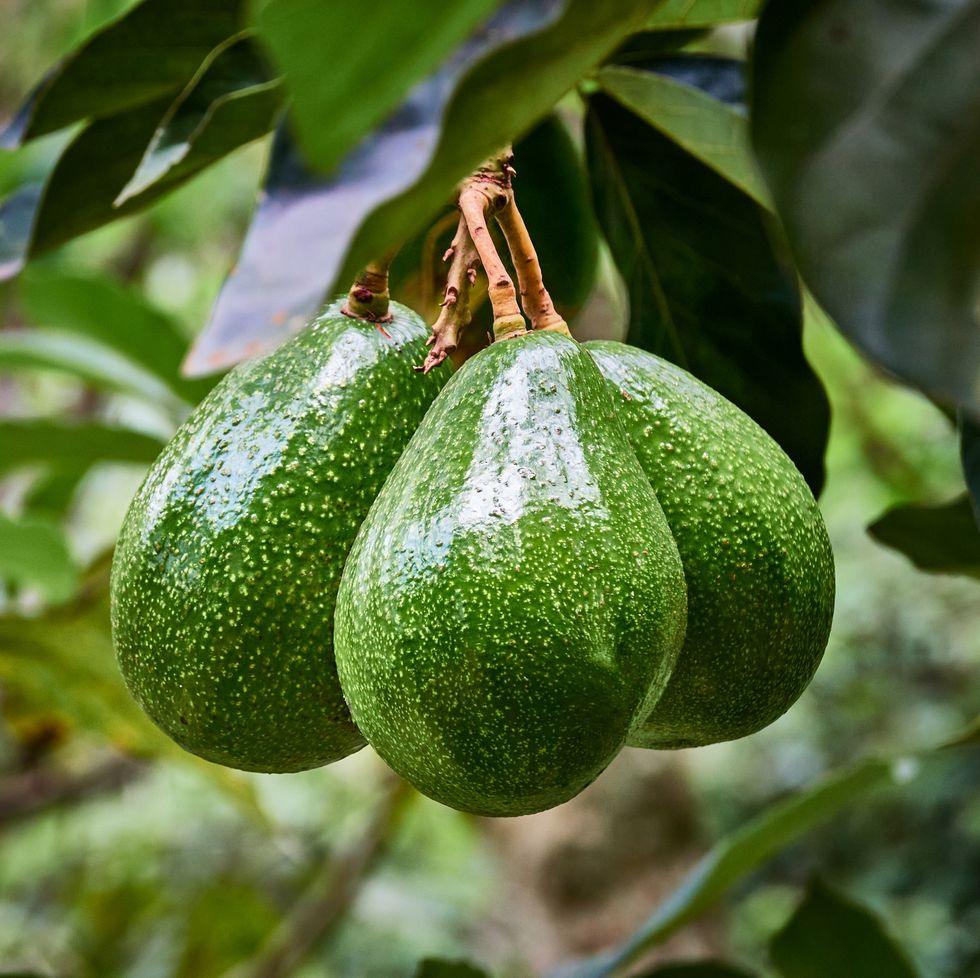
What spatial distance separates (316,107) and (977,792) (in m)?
5.04

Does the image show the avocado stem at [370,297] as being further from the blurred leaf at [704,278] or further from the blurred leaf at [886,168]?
the blurred leaf at [886,168]

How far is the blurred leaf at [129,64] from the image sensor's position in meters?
0.78

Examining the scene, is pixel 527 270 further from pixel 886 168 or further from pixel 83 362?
pixel 83 362

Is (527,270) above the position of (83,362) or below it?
above

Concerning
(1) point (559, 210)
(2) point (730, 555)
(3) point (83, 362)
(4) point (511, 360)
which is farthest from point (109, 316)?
(2) point (730, 555)

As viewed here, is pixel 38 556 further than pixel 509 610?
Yes

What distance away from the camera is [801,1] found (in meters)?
0.55

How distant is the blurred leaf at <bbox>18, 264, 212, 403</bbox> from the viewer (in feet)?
5.81

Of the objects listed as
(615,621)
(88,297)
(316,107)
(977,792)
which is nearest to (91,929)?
(88,297)

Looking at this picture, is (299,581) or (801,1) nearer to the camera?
(801,1)

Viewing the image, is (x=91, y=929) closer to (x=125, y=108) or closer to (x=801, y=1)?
(x=125, y=108)

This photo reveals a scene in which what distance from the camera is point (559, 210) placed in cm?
111

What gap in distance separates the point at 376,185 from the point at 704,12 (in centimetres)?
62

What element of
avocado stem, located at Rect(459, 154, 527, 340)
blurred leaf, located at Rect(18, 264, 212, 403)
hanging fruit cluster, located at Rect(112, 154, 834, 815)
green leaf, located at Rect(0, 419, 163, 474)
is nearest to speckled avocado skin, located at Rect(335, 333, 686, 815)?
hanging fruit cluster, located at Rect(112, 154, 834, 815)
